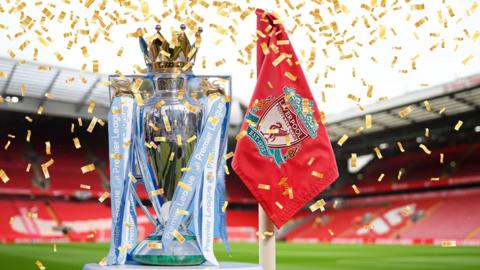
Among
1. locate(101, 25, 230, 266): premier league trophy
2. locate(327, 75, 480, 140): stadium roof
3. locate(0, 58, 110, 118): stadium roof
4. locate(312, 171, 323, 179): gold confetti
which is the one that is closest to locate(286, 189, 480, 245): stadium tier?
locate(327, 75, 480, 140): stadium roof

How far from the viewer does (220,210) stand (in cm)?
282

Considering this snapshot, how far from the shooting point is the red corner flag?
115 inches

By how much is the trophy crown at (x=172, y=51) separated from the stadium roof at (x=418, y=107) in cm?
1846

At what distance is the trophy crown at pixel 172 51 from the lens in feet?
8.64

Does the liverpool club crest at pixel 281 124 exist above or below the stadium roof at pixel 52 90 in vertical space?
below

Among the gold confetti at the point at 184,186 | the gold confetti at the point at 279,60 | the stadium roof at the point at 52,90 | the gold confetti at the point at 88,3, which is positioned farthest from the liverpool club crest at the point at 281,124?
the stadium roof at the point at 52,90

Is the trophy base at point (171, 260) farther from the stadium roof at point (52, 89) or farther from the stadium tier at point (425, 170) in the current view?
the stadium tier at point (425, 170)

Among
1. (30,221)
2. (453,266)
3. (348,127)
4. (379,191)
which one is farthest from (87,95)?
(453,266)

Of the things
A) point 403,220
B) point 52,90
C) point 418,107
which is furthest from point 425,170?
point 52,90

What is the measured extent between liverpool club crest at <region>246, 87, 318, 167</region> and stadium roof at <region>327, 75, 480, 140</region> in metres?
18.0

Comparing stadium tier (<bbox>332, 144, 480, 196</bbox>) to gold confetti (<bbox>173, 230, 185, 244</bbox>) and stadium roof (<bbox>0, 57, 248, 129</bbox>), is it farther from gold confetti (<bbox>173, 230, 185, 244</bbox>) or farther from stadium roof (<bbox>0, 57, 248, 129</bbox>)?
gold confetti (<bbox>173, 230, 185, 244</bbox>)

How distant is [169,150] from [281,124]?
1.92ft

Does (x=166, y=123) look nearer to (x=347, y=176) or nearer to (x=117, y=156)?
(x=117, y=156)

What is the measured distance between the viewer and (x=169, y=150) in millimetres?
2607
